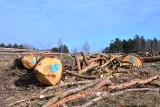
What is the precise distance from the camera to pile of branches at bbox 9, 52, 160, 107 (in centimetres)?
782

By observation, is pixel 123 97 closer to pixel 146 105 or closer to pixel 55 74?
pixel 146 105

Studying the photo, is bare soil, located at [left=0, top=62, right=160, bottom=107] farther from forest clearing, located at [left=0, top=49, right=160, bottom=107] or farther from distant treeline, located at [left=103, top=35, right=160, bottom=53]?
distant treeline, located at [left=103, top=35, right=160, bottom=53]

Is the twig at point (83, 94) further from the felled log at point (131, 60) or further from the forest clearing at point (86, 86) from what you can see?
the felled log at point (131, 60)

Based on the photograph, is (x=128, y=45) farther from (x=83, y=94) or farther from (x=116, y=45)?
(x=83, y=94)

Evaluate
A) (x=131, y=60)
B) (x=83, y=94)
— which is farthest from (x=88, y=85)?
(x=131, y=60)

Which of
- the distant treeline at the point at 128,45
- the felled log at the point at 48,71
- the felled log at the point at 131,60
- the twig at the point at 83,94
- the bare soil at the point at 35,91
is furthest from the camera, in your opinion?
the distant treeline at the point at 128,45

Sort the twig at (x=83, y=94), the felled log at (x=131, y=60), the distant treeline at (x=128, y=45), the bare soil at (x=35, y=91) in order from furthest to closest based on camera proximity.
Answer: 1. the distant treeline at (x=128, y=45)
2. the felled log at (x=131, y=60)
3. the bare soil at (x=35, y=91)
4. the twig at (x=83, y=94)

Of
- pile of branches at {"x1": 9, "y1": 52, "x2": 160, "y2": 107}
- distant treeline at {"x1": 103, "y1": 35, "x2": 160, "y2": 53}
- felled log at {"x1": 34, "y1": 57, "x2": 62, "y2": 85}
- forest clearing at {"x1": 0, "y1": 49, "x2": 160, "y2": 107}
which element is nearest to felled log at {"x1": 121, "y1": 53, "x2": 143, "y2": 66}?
forest clearing at {"x1": 0, "y1": 49, "x2": 160, "y2": 107}

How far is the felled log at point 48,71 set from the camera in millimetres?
9414

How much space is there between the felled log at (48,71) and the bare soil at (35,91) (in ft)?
0.77

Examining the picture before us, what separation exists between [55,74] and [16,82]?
4.00 feet

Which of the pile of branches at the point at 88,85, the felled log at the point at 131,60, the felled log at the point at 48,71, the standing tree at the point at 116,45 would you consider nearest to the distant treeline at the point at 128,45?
the standing tree at the point at 116,45

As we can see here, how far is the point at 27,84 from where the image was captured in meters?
9.84

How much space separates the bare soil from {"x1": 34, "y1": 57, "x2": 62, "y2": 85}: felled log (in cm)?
23
